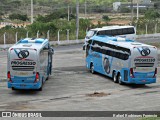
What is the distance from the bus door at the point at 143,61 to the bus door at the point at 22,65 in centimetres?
717

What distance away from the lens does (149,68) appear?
99.3ft

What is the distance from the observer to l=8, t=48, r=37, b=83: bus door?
26.5 meters

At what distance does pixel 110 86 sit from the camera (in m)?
31.1

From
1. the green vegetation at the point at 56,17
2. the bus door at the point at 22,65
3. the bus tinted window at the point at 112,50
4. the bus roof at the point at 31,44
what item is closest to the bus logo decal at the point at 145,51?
the bus tinted window at the point at 112,50

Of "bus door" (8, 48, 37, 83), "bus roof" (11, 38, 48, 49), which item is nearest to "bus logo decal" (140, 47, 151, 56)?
"bus roof" (11, 38, 48, 49)

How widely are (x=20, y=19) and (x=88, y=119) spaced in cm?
9764

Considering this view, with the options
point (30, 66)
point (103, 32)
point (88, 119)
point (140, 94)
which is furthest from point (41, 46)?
point (103, 32)

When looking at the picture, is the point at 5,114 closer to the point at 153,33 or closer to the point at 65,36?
the point at 65,36

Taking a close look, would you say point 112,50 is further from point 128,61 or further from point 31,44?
point 31,44

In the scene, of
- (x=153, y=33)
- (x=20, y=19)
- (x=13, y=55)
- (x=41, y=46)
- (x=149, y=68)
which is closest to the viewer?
(x=13, y=55)

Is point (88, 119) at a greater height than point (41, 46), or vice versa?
point (41, 46)

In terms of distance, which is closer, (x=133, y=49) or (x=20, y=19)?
(x=133, y=49)

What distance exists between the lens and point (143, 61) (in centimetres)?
3009

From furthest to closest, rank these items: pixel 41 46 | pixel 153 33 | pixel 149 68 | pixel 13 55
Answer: pixel 153 33 < pixel 149 68 < pixel 41 46 < pixel 13 55
